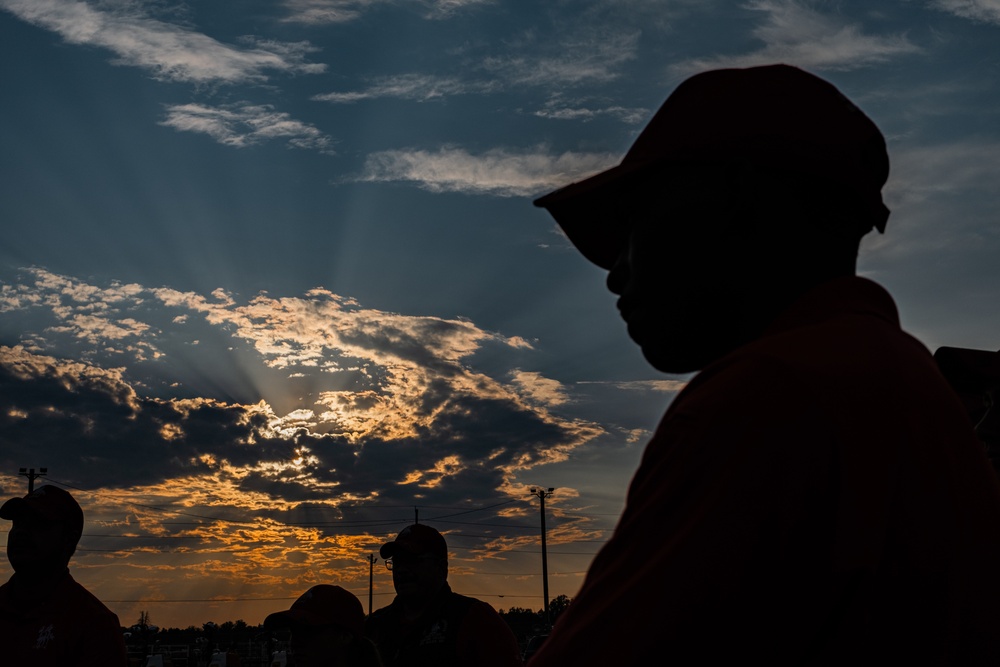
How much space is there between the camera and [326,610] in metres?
6.02

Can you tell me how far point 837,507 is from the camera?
1.03m

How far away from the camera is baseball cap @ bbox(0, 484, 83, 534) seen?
7051 millimetres

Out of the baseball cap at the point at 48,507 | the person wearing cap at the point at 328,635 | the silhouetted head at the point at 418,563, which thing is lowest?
the person wearing cap at the point at 328,635

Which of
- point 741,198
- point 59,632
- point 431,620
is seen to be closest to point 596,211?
point 741,198

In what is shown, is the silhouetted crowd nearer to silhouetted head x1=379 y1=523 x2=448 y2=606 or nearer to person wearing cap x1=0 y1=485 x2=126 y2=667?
person wearing cap x1=0 y1=485 x2=126 y2=667

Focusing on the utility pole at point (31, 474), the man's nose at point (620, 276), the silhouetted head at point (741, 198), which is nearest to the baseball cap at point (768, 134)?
the silhouetted head at point (741, 198)

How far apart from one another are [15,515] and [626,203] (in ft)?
22.7

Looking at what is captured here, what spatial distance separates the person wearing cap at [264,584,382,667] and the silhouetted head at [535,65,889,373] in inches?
191

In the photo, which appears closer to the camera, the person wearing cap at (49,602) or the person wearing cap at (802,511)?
the person wearing cap at (802,511)

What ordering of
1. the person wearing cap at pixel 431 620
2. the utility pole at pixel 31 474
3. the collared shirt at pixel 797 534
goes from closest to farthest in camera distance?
the collared shirt at pixel 797 534
the person wearing cap at pixel 431 620
the utility pole at pixel 31 474

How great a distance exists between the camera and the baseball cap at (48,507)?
7051 mm

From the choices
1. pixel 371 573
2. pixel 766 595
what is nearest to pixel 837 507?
pixel 766 595

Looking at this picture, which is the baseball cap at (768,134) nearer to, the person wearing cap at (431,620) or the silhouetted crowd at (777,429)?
the silhouetted crowd at (777,429)

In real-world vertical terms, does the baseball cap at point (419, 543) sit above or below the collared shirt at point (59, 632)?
above
